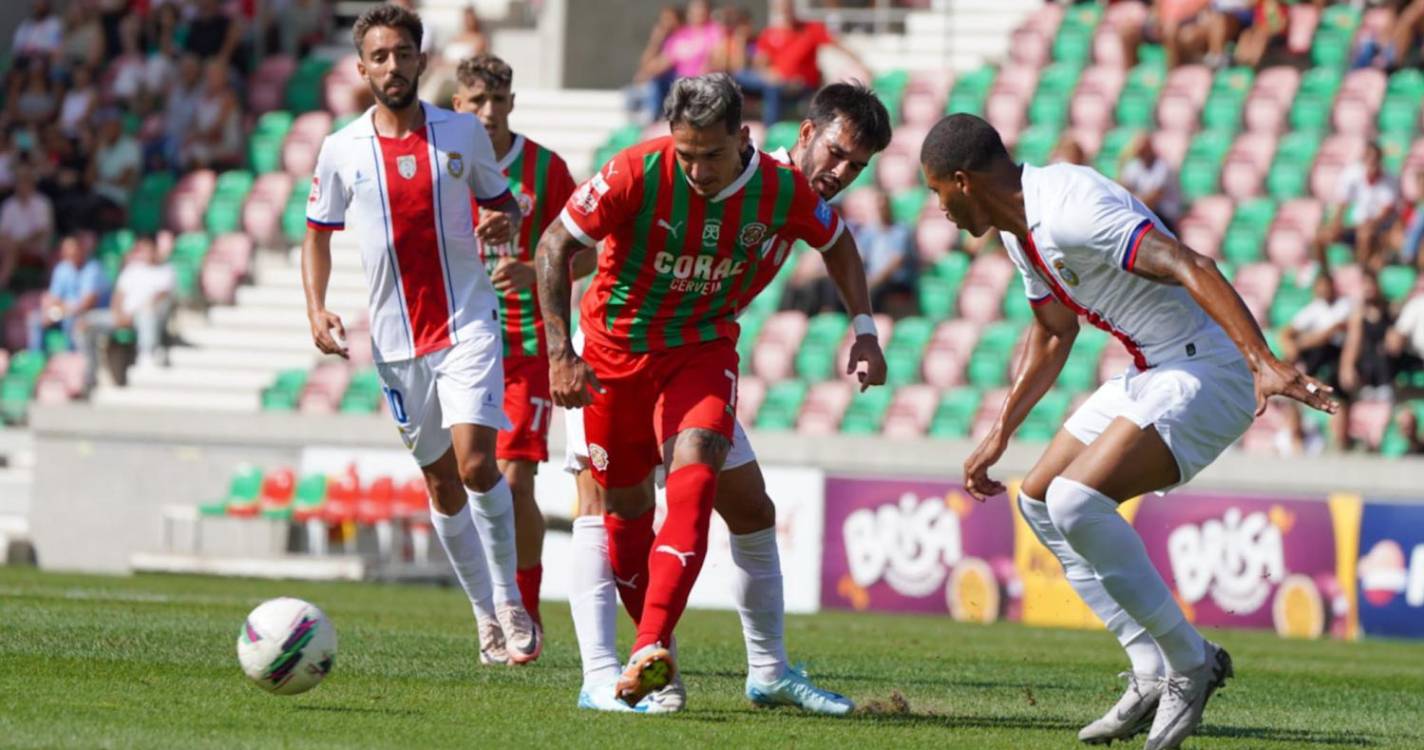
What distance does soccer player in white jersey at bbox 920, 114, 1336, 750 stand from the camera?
7.08 meters

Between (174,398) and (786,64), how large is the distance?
6.91 metres

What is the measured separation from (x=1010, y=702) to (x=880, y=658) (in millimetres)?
2354

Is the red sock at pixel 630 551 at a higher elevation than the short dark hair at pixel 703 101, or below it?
below

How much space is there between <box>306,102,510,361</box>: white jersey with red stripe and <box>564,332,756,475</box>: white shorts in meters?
1.17

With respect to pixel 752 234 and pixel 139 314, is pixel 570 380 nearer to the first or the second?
pixel 752 234

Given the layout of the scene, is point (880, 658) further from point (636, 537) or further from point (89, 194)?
point (89, 194)

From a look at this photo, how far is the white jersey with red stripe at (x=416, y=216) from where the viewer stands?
9375mm

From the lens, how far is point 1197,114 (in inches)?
832

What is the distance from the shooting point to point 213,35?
26234 millimetres

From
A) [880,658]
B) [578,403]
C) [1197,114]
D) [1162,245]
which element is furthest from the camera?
[1197,114]

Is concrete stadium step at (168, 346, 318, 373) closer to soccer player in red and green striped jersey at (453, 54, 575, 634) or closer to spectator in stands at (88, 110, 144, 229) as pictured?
spectator in stands at (88, 110, 144, 229)

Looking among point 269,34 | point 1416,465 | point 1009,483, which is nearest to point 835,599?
point 1009,483

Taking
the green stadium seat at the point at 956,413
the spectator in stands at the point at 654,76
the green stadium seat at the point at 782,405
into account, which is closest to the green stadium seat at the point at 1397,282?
the green stadium seat at the point at 956,413

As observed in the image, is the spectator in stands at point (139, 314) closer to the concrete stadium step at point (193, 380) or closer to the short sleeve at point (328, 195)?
the concrete stadium step at point (193, 380)
